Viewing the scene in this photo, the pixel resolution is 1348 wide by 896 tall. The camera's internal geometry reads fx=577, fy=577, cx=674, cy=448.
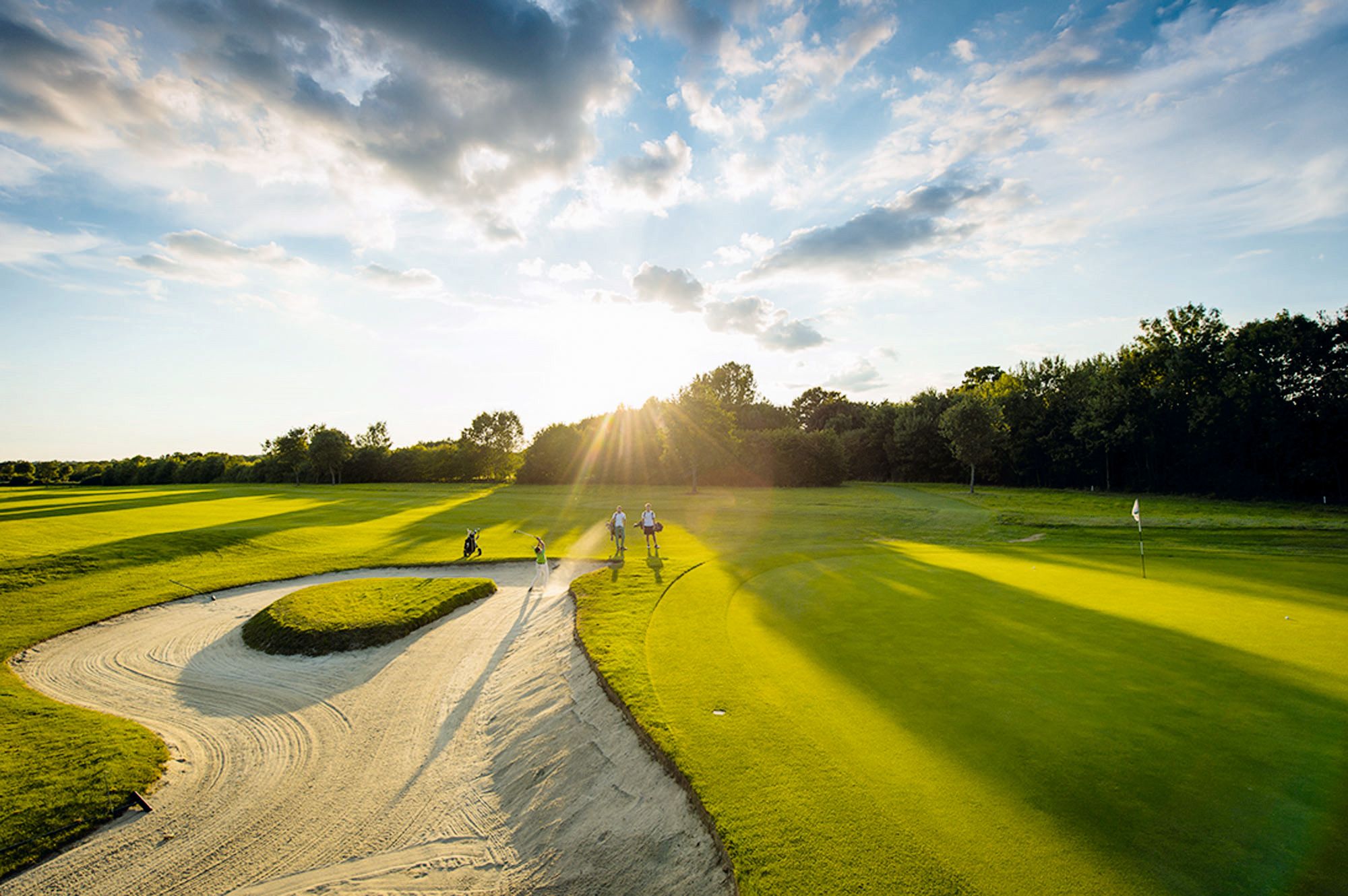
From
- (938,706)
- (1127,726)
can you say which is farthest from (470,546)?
(1127,726)

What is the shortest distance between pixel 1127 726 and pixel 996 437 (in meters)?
55.7

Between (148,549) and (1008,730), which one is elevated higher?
(148,549)

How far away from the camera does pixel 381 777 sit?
9.54 m

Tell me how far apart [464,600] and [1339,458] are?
5931 cm

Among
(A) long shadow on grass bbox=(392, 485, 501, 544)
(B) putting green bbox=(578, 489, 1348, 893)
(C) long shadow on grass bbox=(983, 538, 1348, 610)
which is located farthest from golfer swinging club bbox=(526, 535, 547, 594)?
(C) long shadow on grass bbox=(983, 538, 1348, 610)

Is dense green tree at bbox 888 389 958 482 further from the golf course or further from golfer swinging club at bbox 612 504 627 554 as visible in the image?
golfer swinging club at bbox 612 504 627 554

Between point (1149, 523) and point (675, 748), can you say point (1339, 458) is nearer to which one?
point (1149, 523)

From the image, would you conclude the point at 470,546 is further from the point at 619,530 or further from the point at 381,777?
the point at 381,777

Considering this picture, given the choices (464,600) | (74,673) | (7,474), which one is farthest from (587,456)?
(7,474)

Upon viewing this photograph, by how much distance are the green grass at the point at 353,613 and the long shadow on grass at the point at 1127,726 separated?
34.8ft

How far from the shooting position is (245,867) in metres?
7.61

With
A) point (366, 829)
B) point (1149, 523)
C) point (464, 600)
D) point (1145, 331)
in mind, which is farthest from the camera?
point (1145, 331)

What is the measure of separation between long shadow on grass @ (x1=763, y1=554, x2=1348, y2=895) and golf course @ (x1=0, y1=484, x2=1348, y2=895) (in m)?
0.04

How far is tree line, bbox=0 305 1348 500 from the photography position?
43.9m
